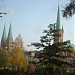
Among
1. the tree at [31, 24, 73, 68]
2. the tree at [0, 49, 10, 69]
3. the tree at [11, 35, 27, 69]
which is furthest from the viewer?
the tree at [0, 49, 10, 69]

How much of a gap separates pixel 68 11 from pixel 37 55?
70.8ft

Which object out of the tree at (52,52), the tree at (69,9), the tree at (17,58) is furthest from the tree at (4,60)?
the tree at (69,9)

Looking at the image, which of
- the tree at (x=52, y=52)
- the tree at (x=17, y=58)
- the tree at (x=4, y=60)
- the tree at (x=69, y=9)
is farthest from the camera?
the tree at (x=4, y=60)

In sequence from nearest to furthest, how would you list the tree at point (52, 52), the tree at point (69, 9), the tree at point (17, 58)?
the tree at point (69, 9), the tree at point (52, 52), the tree at point (17, 58)

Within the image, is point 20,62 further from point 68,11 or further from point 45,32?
point 68,11

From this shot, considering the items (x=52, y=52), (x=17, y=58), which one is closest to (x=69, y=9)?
(x=52, y=52)

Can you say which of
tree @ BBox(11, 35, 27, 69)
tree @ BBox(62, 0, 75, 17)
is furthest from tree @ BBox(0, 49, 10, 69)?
tree @ BBox(62, 0, 75, 17)

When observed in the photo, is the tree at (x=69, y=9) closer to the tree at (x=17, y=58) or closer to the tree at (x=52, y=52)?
the tree at (x=52, y=52)

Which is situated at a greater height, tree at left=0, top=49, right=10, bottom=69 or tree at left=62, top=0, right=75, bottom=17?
tree at left=62, top=0, right=75, bottom=17

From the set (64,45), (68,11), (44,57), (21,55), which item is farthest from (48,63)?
(68,11)

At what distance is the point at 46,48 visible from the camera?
33.2 m

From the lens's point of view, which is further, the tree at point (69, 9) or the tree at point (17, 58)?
the tree at point (17, 58)

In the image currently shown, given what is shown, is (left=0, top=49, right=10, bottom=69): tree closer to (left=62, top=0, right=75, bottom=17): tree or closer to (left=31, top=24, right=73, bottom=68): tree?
(left=31, top=24, right=73, bottom=68): tree

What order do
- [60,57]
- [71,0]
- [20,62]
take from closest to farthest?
[71,0]
[60,57]
[20,62]
